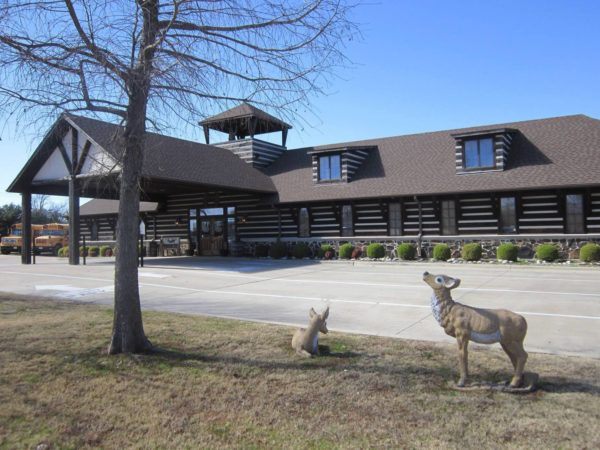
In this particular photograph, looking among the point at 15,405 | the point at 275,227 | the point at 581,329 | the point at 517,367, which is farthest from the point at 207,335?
the point at 275,227

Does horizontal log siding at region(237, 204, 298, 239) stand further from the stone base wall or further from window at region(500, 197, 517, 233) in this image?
window at region(500, 197, 517, 233)

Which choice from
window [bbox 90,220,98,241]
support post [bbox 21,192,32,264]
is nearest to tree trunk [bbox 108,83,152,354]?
support post [bbox 21,192,32,264]

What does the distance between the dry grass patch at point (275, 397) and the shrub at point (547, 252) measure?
1556 cm

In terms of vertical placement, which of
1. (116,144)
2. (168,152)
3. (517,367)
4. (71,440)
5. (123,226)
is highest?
(168,152)

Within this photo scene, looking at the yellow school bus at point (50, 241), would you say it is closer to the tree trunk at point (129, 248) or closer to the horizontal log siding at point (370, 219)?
the horizontal log siding at point (370, 219)

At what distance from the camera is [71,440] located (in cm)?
428

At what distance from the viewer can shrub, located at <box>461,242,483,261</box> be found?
21.9 m

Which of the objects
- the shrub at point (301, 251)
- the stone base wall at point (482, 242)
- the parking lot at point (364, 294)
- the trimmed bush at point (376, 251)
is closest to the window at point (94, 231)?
the stone base wall at point (482, 242)

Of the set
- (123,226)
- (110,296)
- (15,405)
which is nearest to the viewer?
(15,405)

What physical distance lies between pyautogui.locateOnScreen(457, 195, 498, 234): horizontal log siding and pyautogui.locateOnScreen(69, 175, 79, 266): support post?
17824 mm

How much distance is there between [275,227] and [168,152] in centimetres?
744

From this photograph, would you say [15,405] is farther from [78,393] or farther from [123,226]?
[123,226]

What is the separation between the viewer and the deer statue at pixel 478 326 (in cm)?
498

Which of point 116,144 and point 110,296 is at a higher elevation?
point 116,144
